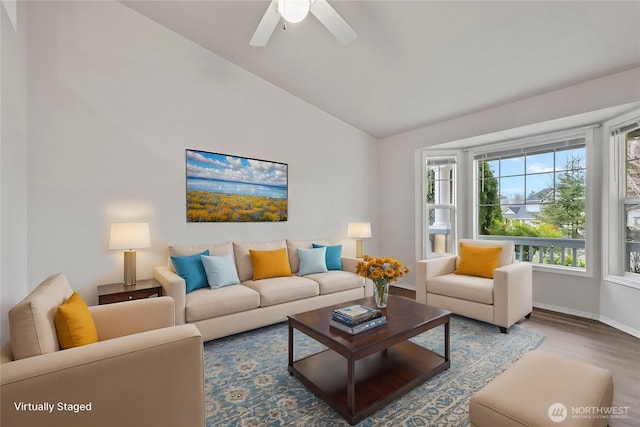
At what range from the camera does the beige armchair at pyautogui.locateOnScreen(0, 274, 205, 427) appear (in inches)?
43.1

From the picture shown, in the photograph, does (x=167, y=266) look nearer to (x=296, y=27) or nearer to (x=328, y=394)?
(x=328, y=394)

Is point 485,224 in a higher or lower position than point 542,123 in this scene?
lower

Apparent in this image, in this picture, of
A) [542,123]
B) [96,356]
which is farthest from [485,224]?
[96,356]

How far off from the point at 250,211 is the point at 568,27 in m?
3.62

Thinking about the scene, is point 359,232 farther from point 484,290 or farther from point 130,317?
point 130,317

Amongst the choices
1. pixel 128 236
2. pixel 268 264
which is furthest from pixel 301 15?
pixel 268 264

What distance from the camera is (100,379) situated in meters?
1.20

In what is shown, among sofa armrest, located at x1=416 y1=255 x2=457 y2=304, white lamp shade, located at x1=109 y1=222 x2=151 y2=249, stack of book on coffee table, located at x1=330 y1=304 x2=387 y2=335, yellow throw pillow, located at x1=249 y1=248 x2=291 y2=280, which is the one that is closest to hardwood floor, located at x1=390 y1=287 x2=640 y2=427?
sofa armrest, located at x1=416 y1=255 x2=457 y2=304

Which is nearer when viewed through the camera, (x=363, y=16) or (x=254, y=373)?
(x=254, y=373)

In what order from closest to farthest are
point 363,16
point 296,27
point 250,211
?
point 363,16 → point 296,27 → point 250,211

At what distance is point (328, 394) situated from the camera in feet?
6.21

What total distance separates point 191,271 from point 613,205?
4576 millimetres

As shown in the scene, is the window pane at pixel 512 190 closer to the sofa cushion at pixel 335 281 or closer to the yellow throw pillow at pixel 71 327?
the sofa cushion at pixel 335 281

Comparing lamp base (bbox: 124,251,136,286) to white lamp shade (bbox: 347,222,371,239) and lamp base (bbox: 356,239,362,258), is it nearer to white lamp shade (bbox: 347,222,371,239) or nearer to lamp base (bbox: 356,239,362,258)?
white lamp shade (bbox: 347,222,371,239)
